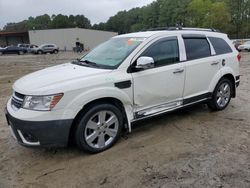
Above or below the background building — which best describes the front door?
below

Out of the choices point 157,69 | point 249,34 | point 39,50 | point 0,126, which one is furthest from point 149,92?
point 249,34

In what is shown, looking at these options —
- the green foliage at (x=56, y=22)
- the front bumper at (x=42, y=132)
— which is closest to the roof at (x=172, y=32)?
the front bumper at (x=42, y=132)

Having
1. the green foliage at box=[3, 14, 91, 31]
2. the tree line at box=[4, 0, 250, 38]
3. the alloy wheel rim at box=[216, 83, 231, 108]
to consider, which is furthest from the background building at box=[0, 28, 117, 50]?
the alloy wheel rim at box=[216, 83, 231, 108]

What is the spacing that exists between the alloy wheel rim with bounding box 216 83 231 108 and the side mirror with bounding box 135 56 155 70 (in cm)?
219

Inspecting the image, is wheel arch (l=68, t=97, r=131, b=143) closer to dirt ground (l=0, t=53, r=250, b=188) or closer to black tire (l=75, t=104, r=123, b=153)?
black tire (l=75, t=104, r=123, b=153)

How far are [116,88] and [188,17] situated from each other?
77.0m

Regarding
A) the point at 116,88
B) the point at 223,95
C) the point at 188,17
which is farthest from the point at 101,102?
the point at 188,17

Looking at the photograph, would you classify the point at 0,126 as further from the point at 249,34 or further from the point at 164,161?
the point at 249,34

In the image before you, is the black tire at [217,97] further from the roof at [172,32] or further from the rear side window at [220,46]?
the roof at [172,32]

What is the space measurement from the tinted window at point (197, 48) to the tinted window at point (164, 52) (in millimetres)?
302

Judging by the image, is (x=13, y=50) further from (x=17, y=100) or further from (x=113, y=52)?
(x=17, y=100)

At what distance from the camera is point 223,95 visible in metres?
5.72

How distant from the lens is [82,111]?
369 centimetres

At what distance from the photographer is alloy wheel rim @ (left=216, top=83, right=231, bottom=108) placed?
562 cm
